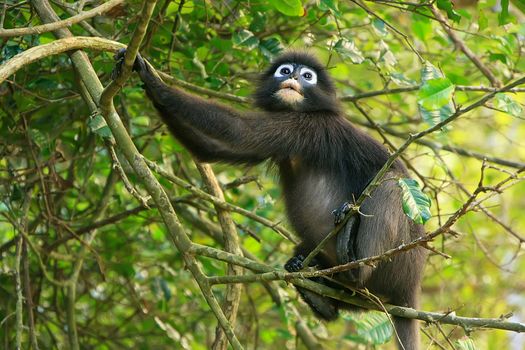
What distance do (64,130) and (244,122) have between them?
157 centimetres

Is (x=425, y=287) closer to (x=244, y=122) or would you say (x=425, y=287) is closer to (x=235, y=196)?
(x=235, y=196)

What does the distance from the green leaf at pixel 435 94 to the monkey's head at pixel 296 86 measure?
176 cm

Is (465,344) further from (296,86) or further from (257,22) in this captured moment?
(257,22)

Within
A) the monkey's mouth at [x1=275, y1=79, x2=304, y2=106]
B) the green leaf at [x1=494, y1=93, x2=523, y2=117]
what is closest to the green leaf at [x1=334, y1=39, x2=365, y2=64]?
the monkey's mouth at [x1=275, y1=79, x2=304, y2=106]

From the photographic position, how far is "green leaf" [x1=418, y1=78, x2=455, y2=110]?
2.68m

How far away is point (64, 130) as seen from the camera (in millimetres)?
4973

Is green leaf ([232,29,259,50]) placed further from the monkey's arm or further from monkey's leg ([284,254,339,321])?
monkey's leg ([284,254,339,321])

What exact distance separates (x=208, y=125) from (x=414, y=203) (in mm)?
1312

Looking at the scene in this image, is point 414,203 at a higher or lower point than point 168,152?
higher

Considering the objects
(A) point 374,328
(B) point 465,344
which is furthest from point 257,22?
(B) point 465,344

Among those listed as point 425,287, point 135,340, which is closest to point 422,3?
point 135,340

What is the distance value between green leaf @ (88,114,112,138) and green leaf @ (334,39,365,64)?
152 centimetres

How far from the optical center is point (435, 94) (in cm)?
270

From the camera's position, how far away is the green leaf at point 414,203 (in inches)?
109
